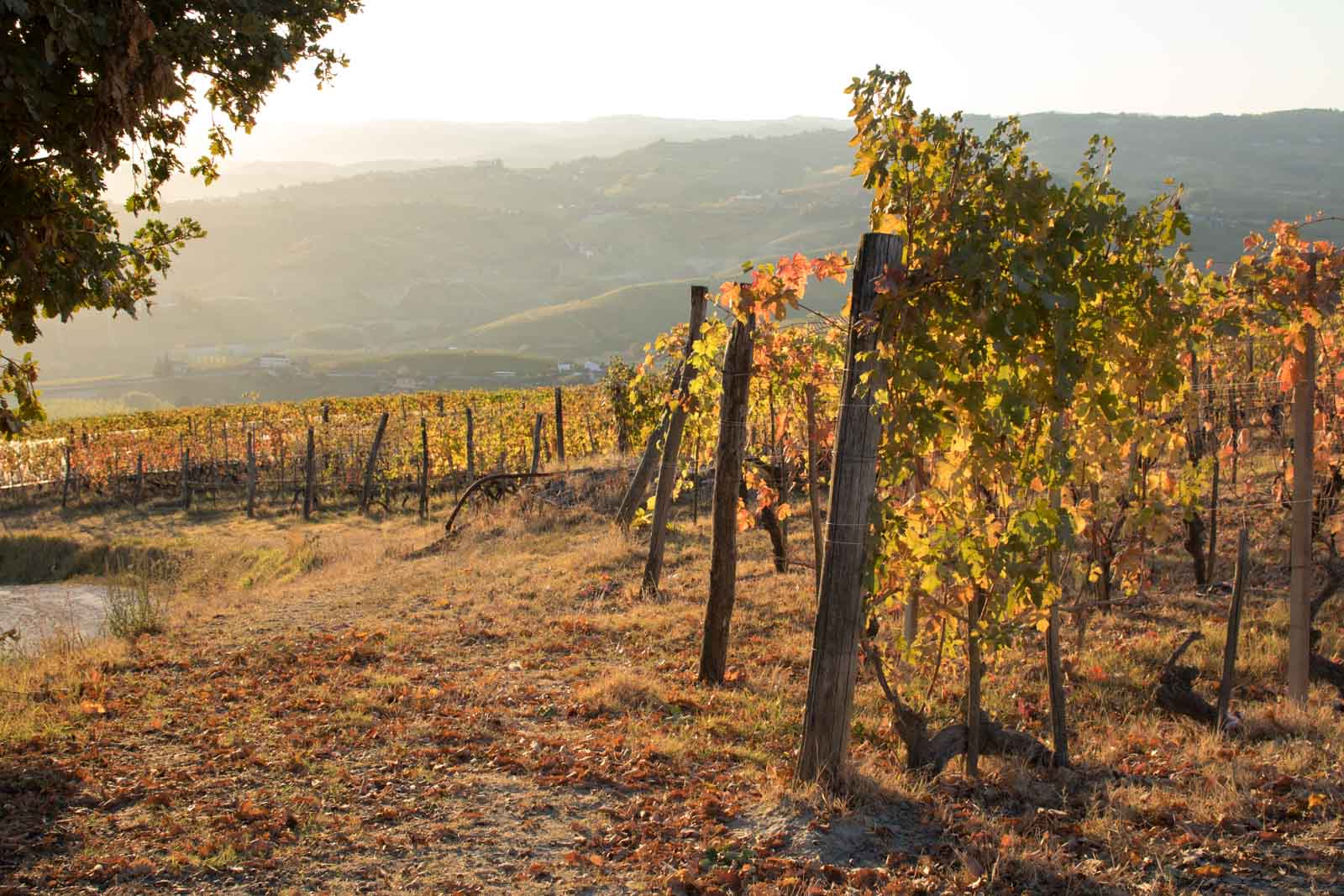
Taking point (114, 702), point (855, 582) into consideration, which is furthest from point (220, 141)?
point (855, 582)

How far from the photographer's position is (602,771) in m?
4.77

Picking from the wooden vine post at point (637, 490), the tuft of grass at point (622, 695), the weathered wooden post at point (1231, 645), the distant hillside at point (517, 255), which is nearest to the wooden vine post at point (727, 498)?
the tuft of grass at point (622, 695)

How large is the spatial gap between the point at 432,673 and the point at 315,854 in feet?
8.82

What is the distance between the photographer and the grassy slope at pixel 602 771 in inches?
148

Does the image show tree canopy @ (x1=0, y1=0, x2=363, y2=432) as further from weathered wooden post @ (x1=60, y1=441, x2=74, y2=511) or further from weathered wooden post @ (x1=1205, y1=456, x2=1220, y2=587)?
weathered wooden post @ (x1=60, y1=441, x2=74, y2=511)

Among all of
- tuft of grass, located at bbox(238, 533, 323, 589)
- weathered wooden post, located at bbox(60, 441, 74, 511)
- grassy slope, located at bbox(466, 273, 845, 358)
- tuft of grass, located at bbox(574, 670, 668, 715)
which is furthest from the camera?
grassy slope, located at bbox(466, 273, 845, 358)

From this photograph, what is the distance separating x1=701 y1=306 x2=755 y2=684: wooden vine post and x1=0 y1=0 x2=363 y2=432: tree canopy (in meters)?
3.26

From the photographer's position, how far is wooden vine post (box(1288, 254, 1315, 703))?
217 inches

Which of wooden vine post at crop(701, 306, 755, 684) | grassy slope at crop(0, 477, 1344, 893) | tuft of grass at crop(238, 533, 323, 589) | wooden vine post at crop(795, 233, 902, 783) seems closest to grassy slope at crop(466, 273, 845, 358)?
tuft of grass at crop(238, 533, 323, 589)

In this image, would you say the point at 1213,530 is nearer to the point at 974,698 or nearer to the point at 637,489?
the point at 974,698

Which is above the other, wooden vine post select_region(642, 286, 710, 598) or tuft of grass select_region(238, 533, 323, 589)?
wooden vine post select_region(642, 286, 710, 598)

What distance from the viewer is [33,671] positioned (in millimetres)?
6480

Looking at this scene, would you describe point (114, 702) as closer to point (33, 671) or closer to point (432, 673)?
point (33, 671)

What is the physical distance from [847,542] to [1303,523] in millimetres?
3315
